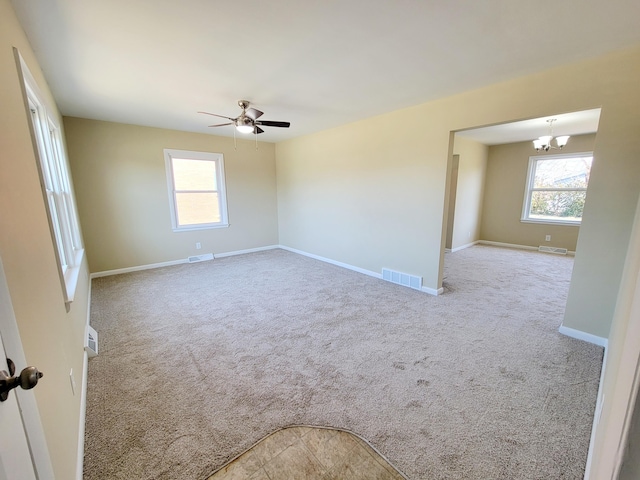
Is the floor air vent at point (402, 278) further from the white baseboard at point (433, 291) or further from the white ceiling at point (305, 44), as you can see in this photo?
the white ceiling at point (305, 44)

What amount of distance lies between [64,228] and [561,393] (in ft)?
14.2

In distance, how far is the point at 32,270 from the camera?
3.81ft

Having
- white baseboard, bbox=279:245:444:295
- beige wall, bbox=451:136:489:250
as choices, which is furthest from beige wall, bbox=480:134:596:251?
white baseboard, bbox=279:245:444:295

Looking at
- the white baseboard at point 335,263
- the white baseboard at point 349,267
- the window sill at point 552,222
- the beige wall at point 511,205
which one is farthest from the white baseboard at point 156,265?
the window sill at point 552,222

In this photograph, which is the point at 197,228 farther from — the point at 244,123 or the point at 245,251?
the point at 244,123

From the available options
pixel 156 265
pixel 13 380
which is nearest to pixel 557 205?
pixel 13 380

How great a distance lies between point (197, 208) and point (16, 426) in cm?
513

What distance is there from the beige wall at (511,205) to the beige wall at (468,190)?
0.20 m

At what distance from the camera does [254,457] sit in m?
1.47

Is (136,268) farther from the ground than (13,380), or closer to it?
closer to it

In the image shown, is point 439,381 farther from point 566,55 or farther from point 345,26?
point 566,55

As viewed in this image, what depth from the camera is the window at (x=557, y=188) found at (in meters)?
5.68

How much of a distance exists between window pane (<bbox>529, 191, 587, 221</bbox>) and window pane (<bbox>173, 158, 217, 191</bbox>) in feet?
24.1

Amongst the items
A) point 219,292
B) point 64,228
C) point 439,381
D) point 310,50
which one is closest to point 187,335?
point 219,292
